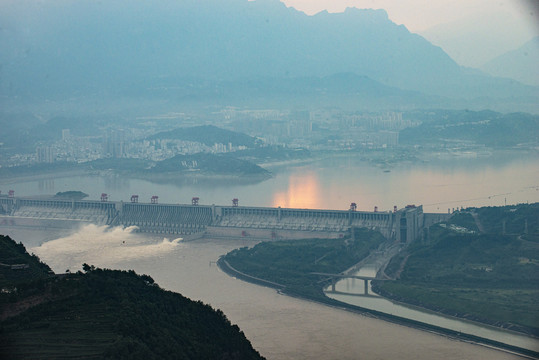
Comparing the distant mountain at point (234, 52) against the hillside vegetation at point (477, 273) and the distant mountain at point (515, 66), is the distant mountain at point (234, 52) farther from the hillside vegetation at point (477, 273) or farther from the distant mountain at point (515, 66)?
the hillside vegetation at point (477, 273)

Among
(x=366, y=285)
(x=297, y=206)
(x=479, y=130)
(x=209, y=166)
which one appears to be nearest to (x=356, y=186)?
(x=297, y=206)

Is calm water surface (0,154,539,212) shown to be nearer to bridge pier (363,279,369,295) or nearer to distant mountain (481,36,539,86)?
bridge pier (363,279,369,295)

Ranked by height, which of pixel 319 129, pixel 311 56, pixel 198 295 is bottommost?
pixel 198 295

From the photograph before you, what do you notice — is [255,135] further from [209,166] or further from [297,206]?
[297,206]

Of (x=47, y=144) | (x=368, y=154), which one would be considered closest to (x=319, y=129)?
(x=368, y=154)

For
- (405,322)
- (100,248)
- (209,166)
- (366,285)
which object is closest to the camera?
(405,322)

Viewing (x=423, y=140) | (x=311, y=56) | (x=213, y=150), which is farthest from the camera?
(x=311, y=56)

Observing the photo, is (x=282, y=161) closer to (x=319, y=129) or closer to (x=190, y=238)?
(x=319, y=129)
